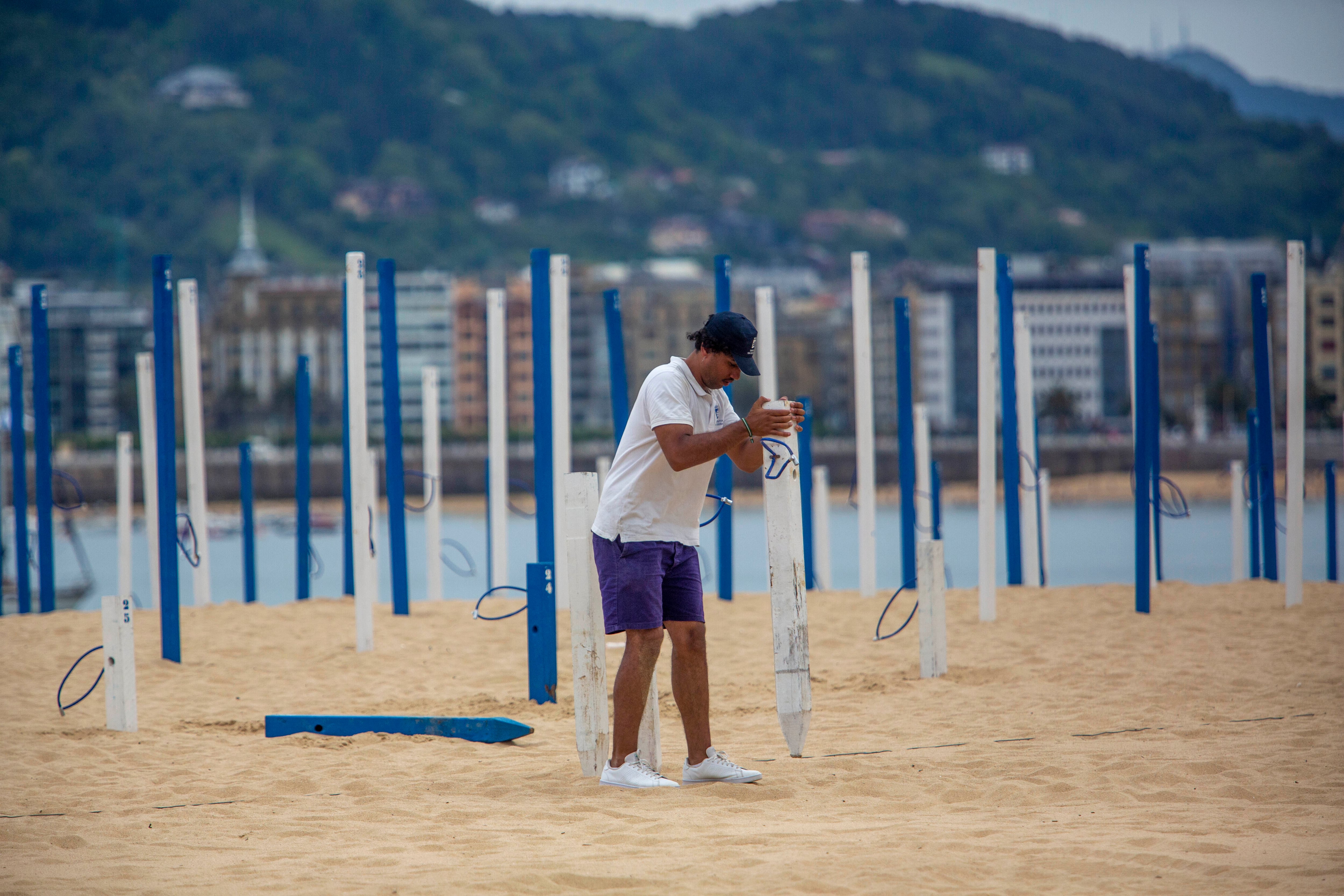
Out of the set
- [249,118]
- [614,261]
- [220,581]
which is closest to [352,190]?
[249,118]

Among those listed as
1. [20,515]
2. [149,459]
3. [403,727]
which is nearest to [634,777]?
[403,727]

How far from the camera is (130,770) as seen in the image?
566 centimetres

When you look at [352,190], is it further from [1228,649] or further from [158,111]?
[1228,649]

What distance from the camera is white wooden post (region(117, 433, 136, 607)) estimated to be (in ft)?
36.6

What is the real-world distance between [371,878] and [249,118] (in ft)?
673

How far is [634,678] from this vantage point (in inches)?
188

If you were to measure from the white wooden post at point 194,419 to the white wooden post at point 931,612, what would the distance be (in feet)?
17.3

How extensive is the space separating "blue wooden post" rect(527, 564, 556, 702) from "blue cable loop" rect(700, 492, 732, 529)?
2.40ft

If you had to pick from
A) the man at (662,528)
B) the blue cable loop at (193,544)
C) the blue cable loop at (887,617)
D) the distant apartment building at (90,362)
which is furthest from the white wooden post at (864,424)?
the distant apartment building at (90,362)

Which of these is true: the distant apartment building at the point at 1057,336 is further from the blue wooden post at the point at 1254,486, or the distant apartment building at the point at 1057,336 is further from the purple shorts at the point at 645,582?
the purple shorts at the point at 645,582

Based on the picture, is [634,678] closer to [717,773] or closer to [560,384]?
[717,773]

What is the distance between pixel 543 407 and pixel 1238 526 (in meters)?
A: 7.85

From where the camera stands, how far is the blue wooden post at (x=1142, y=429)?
9219 millimetres

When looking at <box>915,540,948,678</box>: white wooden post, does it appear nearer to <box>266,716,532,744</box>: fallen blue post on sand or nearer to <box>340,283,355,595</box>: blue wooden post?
<box>266,716,532,744</box>: fallen blue post on sand
